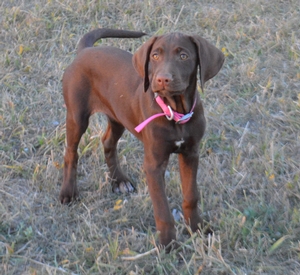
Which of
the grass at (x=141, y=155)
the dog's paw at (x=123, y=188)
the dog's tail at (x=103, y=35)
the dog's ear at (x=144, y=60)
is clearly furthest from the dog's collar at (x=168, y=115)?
the dog's tail at (x=103, y=35)

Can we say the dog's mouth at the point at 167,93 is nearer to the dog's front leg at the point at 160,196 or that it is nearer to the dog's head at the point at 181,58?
the dog's head at the point at 181,58

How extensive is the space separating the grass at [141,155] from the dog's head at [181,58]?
3.29 feet

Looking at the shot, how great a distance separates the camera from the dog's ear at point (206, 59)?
337 centimetres

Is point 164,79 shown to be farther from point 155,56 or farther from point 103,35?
point 103,35

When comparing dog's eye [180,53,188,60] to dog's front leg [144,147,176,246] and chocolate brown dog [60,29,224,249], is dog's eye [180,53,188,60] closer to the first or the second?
chocolate brown dog [60,29,224,249]

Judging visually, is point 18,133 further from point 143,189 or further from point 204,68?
point 204,68

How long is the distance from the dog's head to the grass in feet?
3.29

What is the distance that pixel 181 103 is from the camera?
3498mm

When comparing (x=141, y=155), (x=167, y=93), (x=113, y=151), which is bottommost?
(x=141, y=155)

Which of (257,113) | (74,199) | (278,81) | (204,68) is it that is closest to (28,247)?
(74,199)

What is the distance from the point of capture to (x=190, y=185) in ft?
12.2

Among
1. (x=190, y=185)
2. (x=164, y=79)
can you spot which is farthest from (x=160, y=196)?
(x=164, y=79)

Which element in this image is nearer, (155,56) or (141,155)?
(155,56)

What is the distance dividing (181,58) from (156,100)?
324 mm
